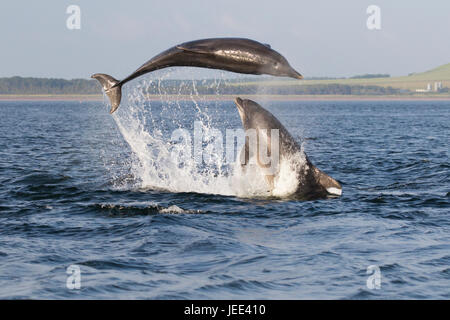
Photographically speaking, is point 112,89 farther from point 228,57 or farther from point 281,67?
point 281,67

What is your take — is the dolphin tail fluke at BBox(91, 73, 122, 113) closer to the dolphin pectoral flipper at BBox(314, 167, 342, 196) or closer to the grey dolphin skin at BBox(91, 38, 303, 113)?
the grey dolphin skin at BBox(91, 38, 303, 113)

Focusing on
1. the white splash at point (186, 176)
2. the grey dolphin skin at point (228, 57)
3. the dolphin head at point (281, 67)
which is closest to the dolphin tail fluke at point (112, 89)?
the white splash at point (186, 176)

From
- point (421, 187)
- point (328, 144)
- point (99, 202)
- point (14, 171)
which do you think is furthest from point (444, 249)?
point (328, 144)

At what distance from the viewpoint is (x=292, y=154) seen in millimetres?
18109

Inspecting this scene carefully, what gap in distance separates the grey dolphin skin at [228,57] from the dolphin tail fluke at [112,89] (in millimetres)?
1614

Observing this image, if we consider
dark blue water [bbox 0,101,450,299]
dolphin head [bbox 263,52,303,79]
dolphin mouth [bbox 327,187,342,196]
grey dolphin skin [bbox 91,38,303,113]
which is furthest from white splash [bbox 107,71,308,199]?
dolphin head [bbox 263,52,303,79]

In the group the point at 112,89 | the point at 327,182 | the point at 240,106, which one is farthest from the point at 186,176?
the point at 112,89

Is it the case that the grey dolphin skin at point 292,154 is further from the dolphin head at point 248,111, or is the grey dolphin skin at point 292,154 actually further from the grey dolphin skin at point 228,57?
the grey dolphin skin at point 228,57

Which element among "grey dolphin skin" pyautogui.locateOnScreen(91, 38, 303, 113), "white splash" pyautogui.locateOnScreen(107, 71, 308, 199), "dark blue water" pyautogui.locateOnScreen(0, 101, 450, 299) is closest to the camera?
"dark blue water" pyautogui.locateOnScreen(0, 101, 450, 299)

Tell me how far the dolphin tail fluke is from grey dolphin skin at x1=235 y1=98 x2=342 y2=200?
3.48m

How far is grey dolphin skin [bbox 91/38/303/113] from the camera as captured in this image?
47.1ft

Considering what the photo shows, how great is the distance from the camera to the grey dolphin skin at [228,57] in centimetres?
1436

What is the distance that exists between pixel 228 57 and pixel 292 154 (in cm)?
445

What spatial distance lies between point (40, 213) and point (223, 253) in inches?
226
